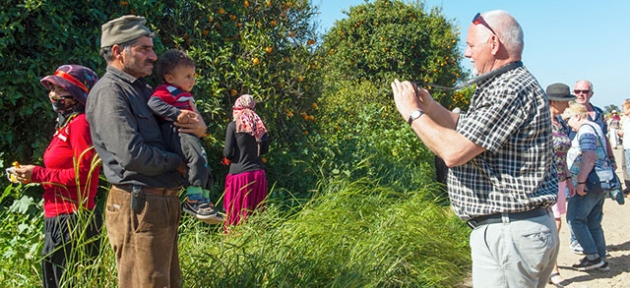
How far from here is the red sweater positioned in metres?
3.17

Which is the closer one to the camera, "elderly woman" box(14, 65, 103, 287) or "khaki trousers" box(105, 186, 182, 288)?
"khaki trousers" box(105, 186, 182, 288)

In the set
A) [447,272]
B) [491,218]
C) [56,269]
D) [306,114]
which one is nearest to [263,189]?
[306,114]

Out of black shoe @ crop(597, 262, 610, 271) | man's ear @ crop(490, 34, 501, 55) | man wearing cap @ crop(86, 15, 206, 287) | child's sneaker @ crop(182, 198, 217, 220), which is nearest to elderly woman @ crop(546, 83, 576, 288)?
black shoe @ crop(597, 262, 610, 271)

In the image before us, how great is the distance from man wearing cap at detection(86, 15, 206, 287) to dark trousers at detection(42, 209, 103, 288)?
19.3 inches

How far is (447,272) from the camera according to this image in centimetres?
471

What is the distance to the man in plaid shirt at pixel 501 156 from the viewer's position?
2.39 metres

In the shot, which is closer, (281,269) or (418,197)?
(281,269)

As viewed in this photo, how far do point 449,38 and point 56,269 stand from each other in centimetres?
1105

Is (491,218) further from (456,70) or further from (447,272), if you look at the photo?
(456,70)

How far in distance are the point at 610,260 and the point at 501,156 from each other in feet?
14.7

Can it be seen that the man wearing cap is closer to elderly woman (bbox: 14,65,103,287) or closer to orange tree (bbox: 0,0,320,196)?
elderly woman (bbox: 14,65,103,287)

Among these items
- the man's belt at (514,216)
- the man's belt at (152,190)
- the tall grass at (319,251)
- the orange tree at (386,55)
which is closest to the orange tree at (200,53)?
the tall grass at (319,251)

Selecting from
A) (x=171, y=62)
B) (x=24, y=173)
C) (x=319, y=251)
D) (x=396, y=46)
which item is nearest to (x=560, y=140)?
(x=319, y=251)

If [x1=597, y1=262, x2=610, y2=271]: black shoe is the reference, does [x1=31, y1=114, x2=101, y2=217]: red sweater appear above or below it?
above
